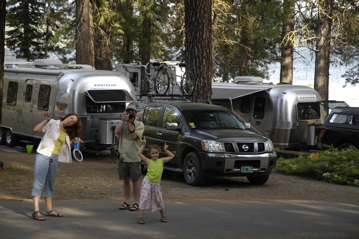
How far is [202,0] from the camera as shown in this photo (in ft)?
58.9

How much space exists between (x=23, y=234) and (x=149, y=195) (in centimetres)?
186

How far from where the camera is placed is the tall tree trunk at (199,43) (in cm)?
1798

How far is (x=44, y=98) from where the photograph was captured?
20.0 meters

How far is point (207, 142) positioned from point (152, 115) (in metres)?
2.26

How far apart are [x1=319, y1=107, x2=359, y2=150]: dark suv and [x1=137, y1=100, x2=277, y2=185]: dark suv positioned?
4.57 meters

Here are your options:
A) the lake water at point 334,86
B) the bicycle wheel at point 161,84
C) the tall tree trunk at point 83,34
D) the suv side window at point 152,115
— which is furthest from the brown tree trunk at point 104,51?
the lake water at point 334,86

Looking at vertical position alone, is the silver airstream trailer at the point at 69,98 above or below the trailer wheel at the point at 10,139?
above

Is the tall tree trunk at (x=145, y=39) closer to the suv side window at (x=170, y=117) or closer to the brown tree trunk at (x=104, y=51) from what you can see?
the brown tree trunk at (x=104, y=51)

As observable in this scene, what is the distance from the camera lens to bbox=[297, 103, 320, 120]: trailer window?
20.5 meters

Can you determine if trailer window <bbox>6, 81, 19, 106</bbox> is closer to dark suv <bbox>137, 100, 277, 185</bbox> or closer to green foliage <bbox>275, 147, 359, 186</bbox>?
dark suv <bbox>137, 100, 277, 185</bbox>

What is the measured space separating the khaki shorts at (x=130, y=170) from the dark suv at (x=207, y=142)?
128 inches

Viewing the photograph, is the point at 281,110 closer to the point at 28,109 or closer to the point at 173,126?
the point at 173,126

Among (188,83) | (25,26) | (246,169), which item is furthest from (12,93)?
(25,26)

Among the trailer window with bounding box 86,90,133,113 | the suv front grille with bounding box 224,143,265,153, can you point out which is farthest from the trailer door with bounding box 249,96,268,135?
the suv front grille with bounding box 224,143,265,153
